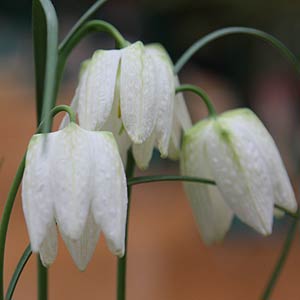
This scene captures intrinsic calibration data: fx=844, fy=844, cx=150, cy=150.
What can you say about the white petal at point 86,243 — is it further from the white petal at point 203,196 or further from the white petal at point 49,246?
the white petal at point 203,196

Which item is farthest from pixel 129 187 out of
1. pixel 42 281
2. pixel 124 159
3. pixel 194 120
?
pixel 194 120

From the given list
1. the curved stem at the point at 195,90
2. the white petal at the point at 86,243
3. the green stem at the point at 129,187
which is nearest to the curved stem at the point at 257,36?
the curved stem at the point at 195,90

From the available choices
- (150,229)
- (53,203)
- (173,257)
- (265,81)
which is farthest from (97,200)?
(265,81)

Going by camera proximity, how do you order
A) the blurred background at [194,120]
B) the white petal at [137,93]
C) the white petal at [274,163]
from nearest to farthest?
the white petal at [137,93]
the white petal at [274,163]
the blurred background at [194,120]

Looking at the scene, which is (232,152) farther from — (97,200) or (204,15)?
(204,15)

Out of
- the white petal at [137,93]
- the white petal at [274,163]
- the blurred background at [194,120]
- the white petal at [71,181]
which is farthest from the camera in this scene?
the blurred background at [194,120]

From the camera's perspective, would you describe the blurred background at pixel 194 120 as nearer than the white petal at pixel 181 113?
No

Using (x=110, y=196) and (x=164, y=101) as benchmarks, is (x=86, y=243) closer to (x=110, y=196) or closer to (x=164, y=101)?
(x=110, y=196)
